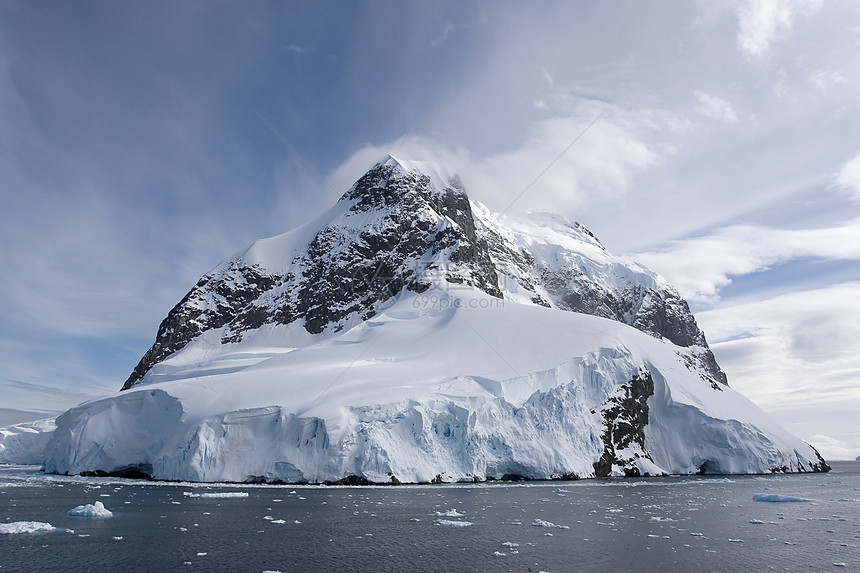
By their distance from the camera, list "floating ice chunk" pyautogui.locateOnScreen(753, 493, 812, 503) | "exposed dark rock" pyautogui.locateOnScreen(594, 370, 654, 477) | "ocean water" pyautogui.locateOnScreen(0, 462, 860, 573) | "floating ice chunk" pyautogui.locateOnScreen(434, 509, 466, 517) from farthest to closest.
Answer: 1. "exposed dark rock" pyautogui.locateOnScreen(594, 370, 654, 477)
2. "floating ice chunk" pyautogui.locateOnScreen(753, 493, 812, 503)
3. "floating ice chunk" pyautogui.locateOnScreen(434, 509, 466, 517)
4. "ocean water" pyautogui.locateOnScreen(0, 462, 860, 573)

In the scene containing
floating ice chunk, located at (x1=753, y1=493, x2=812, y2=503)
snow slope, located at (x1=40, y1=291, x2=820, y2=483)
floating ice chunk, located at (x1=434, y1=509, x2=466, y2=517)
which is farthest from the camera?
snow slope, located at (x1=40, y1=291, x2=820, y2=483)

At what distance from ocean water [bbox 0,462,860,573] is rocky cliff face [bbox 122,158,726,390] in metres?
48.3

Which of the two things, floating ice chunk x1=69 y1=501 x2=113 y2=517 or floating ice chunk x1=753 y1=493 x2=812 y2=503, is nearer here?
floating ice chunk x1=69 y1=501 x2=113 y2=517

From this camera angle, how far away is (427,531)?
19.2m

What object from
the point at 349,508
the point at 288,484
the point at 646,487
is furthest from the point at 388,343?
the point at 349,508

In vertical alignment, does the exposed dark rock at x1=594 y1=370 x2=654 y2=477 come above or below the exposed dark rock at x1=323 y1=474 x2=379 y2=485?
above

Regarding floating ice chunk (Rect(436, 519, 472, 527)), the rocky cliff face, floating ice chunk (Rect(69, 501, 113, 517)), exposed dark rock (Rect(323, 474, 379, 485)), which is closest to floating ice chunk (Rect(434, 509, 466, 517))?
floating ice chunk (Rect(436, 519, 472, 527))

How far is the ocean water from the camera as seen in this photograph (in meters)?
14.9

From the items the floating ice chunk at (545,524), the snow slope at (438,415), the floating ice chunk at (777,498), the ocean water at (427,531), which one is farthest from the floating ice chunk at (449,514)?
the floating ice chunk at (777,498)

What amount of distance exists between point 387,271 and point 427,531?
7401cm

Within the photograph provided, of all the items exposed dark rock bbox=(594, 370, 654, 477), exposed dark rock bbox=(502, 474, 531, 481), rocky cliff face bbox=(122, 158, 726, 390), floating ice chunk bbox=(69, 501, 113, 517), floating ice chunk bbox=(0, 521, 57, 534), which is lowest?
floating ice chunk bbox=(0, 521, 57, 534)

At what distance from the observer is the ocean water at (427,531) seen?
586 inches

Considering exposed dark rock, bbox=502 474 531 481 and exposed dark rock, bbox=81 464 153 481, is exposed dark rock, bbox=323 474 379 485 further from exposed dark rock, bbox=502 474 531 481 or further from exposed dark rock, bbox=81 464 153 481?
exposed dark rock, bbox=81 464 153 481

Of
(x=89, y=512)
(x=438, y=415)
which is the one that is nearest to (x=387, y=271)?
(x=438, y=415)
